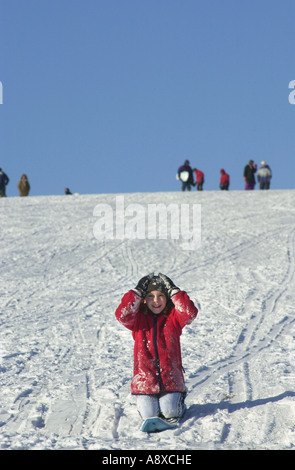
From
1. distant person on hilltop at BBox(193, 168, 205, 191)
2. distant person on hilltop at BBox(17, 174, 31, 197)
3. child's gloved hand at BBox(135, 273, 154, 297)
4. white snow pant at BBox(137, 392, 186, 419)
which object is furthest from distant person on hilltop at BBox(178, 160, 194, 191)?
white snow pant at BBox(137, 392, 186, 419)

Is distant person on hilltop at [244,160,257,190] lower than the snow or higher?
higher

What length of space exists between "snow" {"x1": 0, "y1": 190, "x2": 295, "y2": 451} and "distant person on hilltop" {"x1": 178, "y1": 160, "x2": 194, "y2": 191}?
7038 millimetres

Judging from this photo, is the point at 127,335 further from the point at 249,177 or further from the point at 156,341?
the point at 249,177

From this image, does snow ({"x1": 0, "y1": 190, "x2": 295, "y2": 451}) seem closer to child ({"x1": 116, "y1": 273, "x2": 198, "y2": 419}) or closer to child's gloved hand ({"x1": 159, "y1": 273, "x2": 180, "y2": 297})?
child ({"x1": 116, "y1": 273, "x2": 198, "y2": 419})

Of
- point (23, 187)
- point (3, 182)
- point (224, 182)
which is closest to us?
point (3, 182)

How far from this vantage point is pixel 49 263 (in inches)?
450

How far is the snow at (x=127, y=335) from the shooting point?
425cm

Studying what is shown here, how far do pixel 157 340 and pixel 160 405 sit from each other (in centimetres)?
46

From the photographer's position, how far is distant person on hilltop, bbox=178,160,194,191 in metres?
22.7

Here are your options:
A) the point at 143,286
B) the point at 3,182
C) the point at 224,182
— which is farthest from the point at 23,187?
the point at 143,286

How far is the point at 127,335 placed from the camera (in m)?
7.16

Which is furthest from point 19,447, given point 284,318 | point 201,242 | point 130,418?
point 201,242

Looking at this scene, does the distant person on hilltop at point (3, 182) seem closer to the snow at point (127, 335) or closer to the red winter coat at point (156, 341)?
the snow at point (127, 335)

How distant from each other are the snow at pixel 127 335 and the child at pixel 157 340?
203mm
